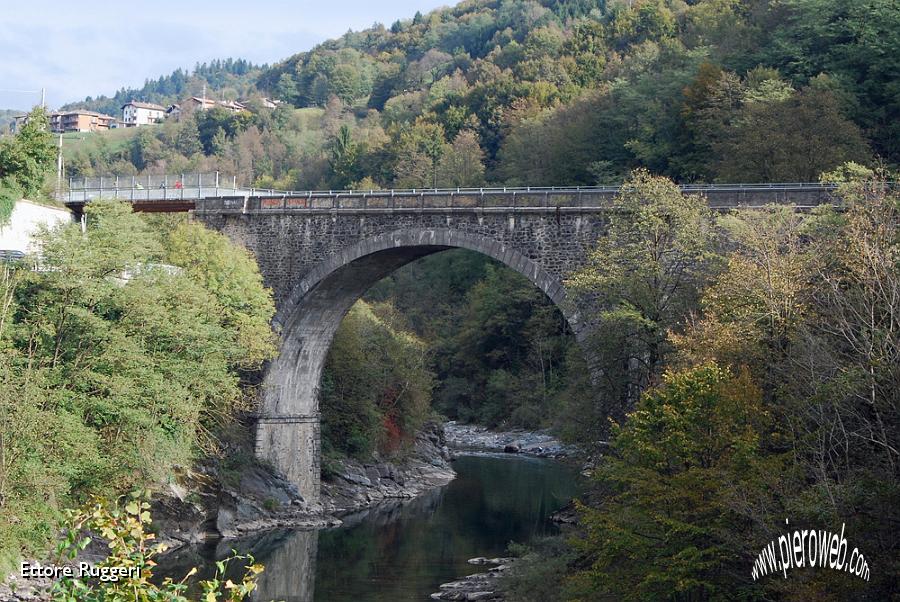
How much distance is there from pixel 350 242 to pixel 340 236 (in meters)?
0.48

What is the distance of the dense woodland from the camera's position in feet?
61.8

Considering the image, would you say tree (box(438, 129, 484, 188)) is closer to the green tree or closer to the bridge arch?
the green tree

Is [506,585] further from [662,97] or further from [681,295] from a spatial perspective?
[662,97]

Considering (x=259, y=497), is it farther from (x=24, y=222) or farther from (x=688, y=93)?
(x=688, y=93)

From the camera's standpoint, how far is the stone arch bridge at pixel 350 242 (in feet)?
107

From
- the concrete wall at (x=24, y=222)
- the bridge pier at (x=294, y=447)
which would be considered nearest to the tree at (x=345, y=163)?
the bridge pier at (x=294, y=447)

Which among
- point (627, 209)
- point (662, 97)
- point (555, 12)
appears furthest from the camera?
point (555, 12)

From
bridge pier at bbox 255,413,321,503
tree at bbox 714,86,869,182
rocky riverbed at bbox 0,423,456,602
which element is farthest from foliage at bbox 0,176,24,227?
tree at bbox 714,86,869,182

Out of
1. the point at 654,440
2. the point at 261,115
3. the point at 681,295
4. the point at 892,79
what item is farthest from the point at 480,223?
the point at 261,115

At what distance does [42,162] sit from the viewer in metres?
38.4

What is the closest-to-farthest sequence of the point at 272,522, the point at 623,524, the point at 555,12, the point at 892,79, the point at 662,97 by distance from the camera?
the point at 623,524
the point at 272,522
the point at 892,79
the point at 662,97
the point at 555,12

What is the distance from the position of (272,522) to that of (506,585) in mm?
13114

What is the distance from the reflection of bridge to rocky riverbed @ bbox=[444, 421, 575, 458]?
17218mm

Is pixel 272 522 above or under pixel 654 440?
under
